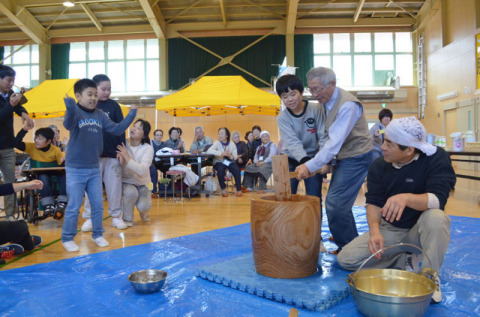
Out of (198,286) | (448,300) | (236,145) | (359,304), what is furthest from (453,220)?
(236,145)

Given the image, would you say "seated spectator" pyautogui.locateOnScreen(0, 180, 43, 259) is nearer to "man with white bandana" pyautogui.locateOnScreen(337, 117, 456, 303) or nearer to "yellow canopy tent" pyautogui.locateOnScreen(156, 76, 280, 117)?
"man with white bandana" pyautogui.locateOnScreen(337, 117, 456, 303)

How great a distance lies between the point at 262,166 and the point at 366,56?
8511 mm

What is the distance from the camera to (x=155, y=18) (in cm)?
1169

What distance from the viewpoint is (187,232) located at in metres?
3.17

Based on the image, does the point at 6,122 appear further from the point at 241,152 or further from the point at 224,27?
the point at 224,27

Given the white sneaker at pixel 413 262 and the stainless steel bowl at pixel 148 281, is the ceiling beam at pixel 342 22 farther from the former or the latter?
the stainless steel bowl at pixel 148 281

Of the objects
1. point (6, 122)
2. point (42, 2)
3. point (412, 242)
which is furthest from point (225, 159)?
point (42, 2)

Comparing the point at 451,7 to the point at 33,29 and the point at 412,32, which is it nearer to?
the point at 412,32

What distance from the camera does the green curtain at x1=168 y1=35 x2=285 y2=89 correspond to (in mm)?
12664

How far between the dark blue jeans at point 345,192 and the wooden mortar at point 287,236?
0.33 m

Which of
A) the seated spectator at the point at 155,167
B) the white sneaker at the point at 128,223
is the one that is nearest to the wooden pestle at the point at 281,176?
the white sneaker at the point at 128,223

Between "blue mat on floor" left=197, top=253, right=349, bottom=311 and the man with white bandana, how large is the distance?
0.20 meters

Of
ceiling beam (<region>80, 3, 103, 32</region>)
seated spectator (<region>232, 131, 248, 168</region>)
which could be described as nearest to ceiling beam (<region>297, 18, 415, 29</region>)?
ceiling beam (<region>80, 3, 103, 32</region>)

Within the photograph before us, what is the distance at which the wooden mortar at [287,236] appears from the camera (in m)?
1.79
